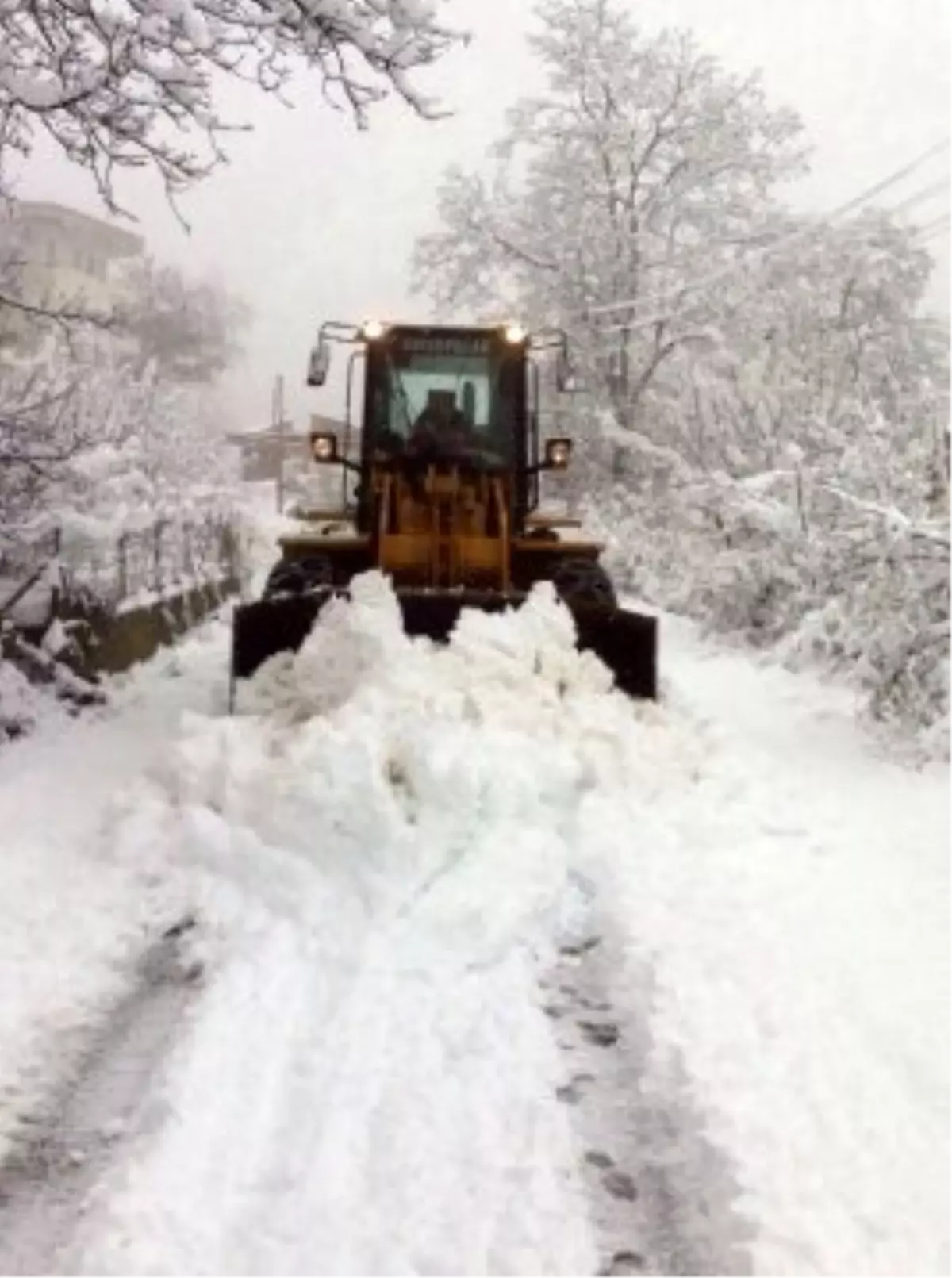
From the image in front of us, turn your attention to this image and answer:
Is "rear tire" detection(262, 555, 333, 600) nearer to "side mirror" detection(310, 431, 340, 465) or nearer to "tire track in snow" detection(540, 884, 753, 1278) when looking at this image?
"side mirror" detection(310, 431, 340, 465)

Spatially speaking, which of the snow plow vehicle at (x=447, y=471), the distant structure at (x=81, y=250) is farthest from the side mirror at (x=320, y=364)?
the distant structure at (x=81, y=250)

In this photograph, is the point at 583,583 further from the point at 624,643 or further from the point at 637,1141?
the point at 637,1141

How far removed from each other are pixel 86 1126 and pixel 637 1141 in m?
1.59

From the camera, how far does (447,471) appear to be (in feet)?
40.3

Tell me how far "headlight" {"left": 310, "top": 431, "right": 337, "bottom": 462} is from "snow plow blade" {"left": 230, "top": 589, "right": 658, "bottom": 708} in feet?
6.70

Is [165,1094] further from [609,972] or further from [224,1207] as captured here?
[609,972]

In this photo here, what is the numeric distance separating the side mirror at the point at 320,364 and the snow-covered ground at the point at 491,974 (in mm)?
2205

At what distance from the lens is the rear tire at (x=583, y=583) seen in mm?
11258

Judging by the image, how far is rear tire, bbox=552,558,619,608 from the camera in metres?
11.3

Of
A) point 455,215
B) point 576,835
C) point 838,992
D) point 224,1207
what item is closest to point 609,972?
point 838,992

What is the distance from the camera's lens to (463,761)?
302 inches

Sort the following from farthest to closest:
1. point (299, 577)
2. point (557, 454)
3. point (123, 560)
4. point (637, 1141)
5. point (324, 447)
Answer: point (123, 560) → point (557, 454) → point (324, 447) → point (299, 577) → point (637, 1141)

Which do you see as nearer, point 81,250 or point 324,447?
point 324,447

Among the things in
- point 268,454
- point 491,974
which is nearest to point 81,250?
point 268,454
